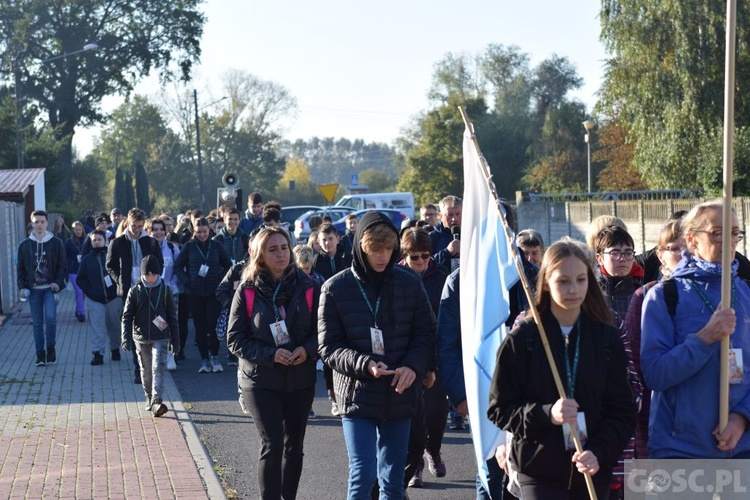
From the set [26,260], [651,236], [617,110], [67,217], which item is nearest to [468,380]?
[26,260]

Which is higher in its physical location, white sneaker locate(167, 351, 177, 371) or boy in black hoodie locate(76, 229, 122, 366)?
boy in black hoodie locate(76, 229, 122, 366)

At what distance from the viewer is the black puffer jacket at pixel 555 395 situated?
4293mm

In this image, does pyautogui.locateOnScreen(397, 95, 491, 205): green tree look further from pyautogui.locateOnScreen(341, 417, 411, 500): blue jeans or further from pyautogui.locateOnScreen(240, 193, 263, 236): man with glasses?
pyautogui.locateOnScreen(341, 417, 411, 500): blue jeans

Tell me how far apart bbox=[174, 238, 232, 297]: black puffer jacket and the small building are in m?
9.05

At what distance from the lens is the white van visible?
52219 mm

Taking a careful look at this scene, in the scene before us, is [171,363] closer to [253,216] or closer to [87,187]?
[253,216]

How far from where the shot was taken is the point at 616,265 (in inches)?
255

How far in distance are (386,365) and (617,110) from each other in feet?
104

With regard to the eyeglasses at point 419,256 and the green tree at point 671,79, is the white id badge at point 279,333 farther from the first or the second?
the green tree at point 671,79

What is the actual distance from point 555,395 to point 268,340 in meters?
2.50

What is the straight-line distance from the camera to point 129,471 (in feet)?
25.7

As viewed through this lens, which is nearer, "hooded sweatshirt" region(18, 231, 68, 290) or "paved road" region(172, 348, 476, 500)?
"paved road" region(172, 348, 476, 500)

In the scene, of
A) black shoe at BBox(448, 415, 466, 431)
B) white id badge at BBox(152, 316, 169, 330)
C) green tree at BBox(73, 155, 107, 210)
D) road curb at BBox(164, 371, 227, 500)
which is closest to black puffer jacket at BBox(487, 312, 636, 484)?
road curb at BBox(164, 371, 227, 500)

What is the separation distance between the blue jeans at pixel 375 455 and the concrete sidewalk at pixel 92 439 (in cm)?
191
